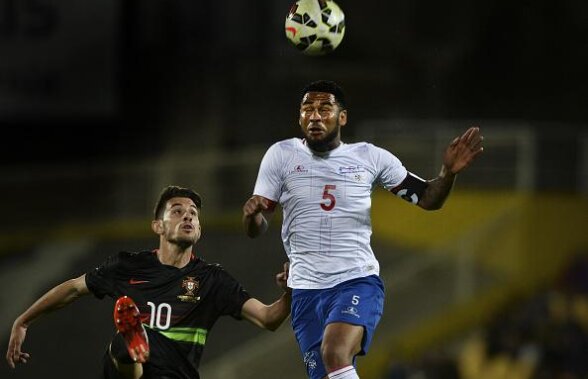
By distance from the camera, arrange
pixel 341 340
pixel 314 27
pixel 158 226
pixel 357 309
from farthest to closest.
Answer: pixel 314 27 < pixel 158 226 < pixel 357 309 < pixel 341 340

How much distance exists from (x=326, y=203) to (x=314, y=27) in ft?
3.22

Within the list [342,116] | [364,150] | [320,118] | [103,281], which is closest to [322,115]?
[320,118]

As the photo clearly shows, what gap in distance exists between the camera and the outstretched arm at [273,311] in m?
6.21

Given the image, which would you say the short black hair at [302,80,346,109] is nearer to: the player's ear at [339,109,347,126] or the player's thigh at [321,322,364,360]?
the player's ear at [339,109,347,126]

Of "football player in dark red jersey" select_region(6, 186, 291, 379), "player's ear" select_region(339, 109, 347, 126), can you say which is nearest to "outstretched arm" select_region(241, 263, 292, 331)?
"football player in dark red jersey" select_region(6, 186, 291, 379)

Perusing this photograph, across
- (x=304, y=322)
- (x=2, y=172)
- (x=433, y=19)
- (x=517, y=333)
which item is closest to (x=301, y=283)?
(x=304, y=322)

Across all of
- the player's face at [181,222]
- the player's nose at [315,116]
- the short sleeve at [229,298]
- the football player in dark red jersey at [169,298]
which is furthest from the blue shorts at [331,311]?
the player's nose at [315,116]

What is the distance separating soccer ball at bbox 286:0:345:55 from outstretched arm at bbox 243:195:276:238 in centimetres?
92

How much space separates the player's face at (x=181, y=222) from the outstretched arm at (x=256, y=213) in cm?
33

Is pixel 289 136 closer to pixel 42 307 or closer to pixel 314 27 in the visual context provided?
pixel 314 27

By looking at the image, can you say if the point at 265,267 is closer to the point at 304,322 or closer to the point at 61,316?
the point at 61,316

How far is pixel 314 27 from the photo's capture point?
653 cm

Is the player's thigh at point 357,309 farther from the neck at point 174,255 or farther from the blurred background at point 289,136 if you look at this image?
the blurred background at point 289,136

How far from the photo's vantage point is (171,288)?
6.24 metres
